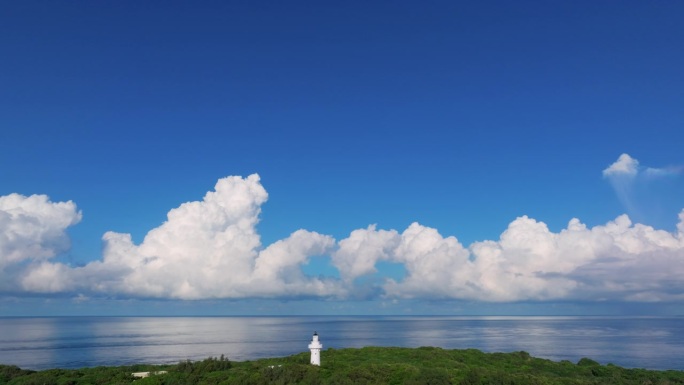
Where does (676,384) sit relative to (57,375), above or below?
below

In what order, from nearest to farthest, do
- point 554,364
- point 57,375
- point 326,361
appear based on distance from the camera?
point 57,375
point 326,361
point 554,364

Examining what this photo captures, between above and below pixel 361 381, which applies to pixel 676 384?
A: below

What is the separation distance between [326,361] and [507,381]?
17779 mm

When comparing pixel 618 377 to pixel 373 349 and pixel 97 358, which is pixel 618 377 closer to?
pixel 373 349

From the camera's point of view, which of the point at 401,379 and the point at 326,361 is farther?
the point at 326,361

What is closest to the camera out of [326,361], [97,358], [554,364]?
[326,361]

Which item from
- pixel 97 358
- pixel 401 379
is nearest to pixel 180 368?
pixel 401 379

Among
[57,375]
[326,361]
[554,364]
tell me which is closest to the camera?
[57,375]

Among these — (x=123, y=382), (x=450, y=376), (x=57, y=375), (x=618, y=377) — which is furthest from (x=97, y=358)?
(x=618, y=377)

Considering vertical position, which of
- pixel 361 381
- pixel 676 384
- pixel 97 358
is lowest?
pixel 97 358

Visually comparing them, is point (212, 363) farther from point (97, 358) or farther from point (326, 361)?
point (97, 358)

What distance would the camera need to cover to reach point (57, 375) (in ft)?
143

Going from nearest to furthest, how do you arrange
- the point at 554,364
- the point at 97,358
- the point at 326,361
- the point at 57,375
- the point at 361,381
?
the point at 361,381 < the point at 57,375 < the point at 326,361 < the point at 554,364 < the point at 97,358

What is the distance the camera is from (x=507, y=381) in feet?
130
